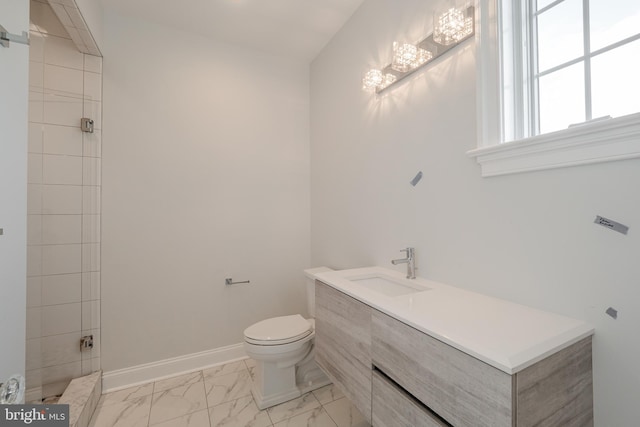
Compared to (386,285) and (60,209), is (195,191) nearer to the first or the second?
(60,209)

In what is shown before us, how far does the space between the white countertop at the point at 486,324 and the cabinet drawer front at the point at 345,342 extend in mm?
96

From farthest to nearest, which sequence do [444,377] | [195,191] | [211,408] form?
[195,191] → [211,408] → [444,377]

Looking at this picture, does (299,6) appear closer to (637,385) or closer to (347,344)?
(347,344)

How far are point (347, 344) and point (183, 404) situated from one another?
1.26 metres

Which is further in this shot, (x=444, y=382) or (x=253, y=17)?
(x=253, y=17)

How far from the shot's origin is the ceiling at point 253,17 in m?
1.89

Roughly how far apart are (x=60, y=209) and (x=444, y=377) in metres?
2.32

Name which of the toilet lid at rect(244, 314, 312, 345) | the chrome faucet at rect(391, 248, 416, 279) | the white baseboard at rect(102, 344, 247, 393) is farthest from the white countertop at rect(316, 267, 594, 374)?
the white baseboard at rect(102, 344, 247, 393)

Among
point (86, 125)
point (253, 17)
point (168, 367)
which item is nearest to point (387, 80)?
point (253, 17)

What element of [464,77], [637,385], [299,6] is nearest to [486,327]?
[637,385]

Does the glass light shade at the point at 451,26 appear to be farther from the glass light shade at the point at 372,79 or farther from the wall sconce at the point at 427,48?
the glass light shade at the point at 372,79

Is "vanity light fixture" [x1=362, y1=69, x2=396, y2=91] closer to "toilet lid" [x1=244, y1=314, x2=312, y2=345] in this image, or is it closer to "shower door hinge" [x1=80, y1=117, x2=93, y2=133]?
"toilet lid" [x1=244, y1=314, x2=312, y2=345]

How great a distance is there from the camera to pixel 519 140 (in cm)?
99

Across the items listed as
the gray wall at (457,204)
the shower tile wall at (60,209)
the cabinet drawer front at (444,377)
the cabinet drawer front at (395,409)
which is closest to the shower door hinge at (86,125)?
the shower tile wall at (60,209)
